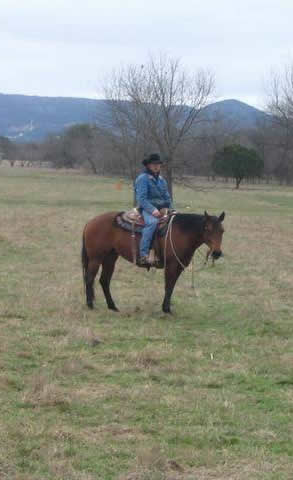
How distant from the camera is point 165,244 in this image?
10289 millimetres

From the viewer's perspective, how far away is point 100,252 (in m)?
10.8

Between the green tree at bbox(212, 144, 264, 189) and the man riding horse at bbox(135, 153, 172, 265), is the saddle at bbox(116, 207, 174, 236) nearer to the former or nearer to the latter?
the man riding horse at bbox(135, 153, 172, 265)

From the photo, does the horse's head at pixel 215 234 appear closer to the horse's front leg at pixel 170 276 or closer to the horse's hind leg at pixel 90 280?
the horse's front leg at pixel 170 276

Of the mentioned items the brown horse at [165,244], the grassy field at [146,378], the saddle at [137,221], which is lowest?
the grassy field at [146,378]

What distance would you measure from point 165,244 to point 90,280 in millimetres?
1334

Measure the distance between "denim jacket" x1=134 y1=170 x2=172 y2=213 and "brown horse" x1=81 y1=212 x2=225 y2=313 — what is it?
36 centimetres

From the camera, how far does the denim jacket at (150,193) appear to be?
1029 cm

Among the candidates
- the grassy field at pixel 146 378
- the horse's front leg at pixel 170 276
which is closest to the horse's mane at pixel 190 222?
the horse's front leg at pixel 170 276

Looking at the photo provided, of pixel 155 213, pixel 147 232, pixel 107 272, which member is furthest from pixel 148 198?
pixel 107 272

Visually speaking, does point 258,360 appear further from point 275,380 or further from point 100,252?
point 100,252

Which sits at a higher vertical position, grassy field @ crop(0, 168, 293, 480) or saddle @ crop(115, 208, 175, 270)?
saddle @ crop(115, 208, 175, 270)

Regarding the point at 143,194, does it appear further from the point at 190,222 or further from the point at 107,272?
the point at 107,272

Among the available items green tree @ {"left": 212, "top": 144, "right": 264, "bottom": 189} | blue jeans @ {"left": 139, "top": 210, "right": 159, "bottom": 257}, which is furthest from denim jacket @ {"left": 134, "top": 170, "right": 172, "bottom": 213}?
green tree @ {"left": 212, "top": 144, "right": 264, "bottom": 189}

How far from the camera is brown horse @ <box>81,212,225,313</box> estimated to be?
991 centimetres
